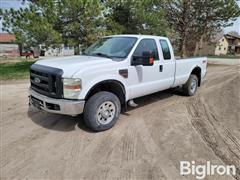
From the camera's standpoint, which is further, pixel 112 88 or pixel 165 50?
pixel 165 50

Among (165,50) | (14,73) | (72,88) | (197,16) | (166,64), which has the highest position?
(197,16)

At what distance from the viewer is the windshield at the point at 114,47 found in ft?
15.7

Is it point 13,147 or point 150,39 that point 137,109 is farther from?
point 13,147

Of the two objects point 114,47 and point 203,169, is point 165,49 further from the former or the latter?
point 203,169

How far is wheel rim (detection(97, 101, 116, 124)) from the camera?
4.29m

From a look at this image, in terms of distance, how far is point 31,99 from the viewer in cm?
459

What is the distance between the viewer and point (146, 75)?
5.01 meters

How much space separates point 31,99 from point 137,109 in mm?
2666

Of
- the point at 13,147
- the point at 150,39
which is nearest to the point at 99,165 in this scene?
the point at 13,147

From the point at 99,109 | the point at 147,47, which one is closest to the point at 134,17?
the point at 147,47

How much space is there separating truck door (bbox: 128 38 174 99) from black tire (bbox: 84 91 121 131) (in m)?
0.54

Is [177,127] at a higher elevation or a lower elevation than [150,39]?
lower

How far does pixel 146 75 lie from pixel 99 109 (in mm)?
1480

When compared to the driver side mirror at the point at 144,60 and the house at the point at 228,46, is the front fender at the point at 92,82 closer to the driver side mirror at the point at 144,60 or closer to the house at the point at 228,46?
the driver side mirror at the point at 144,60
